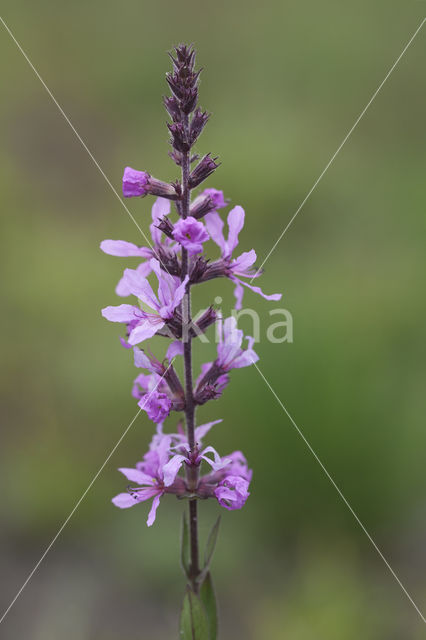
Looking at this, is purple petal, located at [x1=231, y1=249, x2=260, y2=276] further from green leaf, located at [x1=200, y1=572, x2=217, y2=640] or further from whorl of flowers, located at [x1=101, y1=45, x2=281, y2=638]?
green leaf, located at [x1=200, y1=572, x2=217, y2=640]

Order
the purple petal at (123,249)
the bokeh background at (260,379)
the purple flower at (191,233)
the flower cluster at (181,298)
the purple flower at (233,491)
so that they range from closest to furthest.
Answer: the purple flower at (191,233)
the flower cluster at (181,298)
the purple flower at (233,491)
the purple petal at (123,249)
the bokeh background at (260,379)

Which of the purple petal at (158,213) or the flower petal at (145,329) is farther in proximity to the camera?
the purple petal at (158,213)

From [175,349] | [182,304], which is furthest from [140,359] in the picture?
[182,304]

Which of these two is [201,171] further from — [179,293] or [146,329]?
[146,329]

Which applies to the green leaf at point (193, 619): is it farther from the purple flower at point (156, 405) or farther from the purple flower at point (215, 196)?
the purple flower at point (215, 196)

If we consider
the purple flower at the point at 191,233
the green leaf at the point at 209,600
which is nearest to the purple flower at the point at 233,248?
the purple flower at the point at 191,233

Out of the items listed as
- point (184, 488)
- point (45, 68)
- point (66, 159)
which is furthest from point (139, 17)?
point (184, 488)

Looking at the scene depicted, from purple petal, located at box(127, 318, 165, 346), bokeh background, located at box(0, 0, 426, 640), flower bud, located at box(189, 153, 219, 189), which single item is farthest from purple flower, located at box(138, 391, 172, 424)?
bokeh background, located at box(0, 0, 426, 640)
